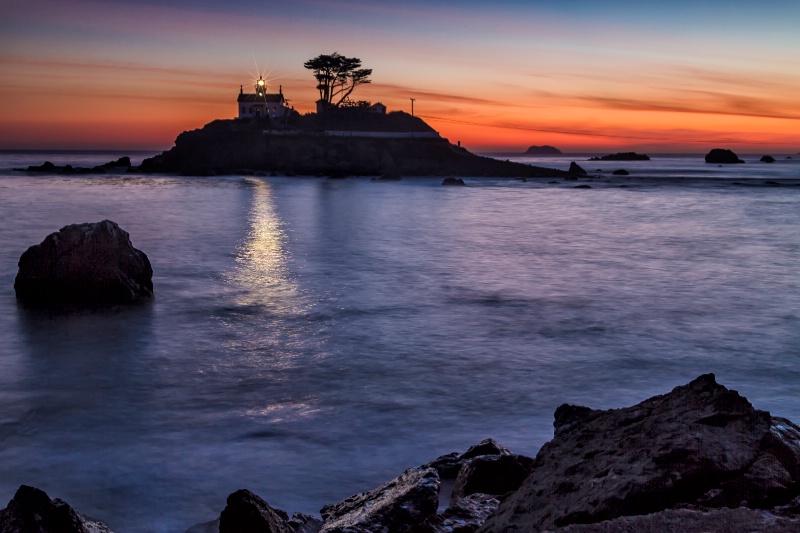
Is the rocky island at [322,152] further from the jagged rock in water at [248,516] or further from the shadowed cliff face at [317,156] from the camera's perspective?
the jagged rock in water at [248,516]

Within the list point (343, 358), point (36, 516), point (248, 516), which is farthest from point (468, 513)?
point (343, 358)

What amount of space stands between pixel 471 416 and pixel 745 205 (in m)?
35.8

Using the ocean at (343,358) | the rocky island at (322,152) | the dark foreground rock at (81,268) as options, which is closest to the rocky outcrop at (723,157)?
the rocky island at (322,152)

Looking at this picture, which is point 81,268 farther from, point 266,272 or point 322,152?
point 322,152

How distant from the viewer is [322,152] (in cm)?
7150

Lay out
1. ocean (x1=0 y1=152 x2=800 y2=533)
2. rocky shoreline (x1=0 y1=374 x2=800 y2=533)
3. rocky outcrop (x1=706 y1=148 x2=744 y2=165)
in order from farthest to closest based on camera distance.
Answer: rocky outcrop (x1=706 y1=148 x2=744 y2=165)
ocean (x1=0 y1=152 x2=800 y2=533)
rocky shoreline (x1=0 y1=374 x2=800 y2=533)

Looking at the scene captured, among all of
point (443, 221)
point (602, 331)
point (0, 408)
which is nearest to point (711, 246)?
point (443, 221)

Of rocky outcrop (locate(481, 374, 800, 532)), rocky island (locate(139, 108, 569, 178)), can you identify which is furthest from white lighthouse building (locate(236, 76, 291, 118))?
rocky outcrop (locate(481, 374, 800, 532))

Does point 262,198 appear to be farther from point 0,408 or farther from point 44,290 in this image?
point 0,408

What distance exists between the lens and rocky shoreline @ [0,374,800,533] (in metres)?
2.58

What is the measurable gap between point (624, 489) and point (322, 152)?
7044 cm

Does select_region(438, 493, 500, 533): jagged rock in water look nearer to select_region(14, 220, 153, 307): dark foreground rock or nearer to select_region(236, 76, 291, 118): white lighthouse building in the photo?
select_region(14, 220, 153, 307): dark foreground rock

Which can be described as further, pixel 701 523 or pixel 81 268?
pixel 81 268

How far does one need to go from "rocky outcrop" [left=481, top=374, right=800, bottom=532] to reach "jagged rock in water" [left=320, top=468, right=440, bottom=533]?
401 mm
